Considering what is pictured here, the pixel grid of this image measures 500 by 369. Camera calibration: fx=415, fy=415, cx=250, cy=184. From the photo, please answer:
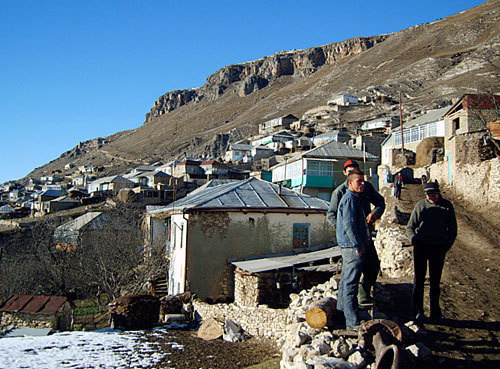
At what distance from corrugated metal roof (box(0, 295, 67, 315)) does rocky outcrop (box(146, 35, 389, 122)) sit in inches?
6133

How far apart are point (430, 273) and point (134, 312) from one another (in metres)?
8.60

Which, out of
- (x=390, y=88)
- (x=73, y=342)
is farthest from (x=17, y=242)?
(x=390, y=88)

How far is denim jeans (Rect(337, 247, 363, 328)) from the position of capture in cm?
520

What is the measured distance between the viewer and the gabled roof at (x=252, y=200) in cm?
1665

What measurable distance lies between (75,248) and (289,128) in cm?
6826

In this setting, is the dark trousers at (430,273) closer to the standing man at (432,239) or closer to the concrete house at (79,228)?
the standing man at (432,239)

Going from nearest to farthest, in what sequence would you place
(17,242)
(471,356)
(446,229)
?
(471,356) < (446,229) < (17,242)

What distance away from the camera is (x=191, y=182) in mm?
58062

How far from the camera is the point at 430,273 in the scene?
19.1ft

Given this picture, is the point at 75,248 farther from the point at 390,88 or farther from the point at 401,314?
the point at 390,88

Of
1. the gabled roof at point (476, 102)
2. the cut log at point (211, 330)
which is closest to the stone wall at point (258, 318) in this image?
the cut log at point (211, 330)

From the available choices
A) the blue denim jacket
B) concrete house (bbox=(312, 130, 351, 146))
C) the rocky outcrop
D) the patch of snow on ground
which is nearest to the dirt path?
the blue denim jacket

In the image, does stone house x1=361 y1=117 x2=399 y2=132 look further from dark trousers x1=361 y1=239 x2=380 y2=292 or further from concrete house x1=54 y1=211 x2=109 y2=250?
dark trousers x1=361 y1=239 x2=380 y2=292

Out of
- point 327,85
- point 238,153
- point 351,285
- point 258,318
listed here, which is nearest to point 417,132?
point 258,318
